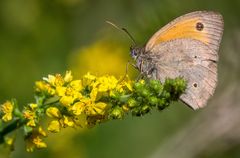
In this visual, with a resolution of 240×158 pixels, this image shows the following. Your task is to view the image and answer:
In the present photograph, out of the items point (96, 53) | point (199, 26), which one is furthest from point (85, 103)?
point (96, 53)

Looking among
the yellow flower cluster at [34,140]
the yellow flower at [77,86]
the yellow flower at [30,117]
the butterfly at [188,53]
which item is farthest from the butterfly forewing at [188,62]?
the yellow flower at [30,117]

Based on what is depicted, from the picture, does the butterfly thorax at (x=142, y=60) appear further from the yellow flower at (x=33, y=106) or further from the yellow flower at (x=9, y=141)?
the yellow flower at (x=9, y=141)

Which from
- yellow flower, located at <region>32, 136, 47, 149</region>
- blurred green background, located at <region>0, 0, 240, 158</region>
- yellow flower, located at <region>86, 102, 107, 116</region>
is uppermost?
blurred green background, located at <region>0, 0, 240, 158</region>

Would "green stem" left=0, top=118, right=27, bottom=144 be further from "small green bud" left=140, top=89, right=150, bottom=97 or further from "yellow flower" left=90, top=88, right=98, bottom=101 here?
"small green bud" left=140, top=89, right=150, bottom=97

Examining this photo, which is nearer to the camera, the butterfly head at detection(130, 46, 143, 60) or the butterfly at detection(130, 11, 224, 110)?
the butterfly at detection(130, 11, 224, 110)

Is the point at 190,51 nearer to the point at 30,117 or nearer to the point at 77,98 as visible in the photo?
the point at 77,98

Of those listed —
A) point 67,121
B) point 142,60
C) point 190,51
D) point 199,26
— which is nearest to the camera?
point 67,121

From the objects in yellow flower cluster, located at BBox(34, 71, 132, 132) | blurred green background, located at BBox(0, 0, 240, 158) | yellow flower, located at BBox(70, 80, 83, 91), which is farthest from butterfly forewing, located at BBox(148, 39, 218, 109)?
yellow flower, located at BBox(70, 80, 83, 91)

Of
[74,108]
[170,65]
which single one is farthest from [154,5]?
[74,108]
